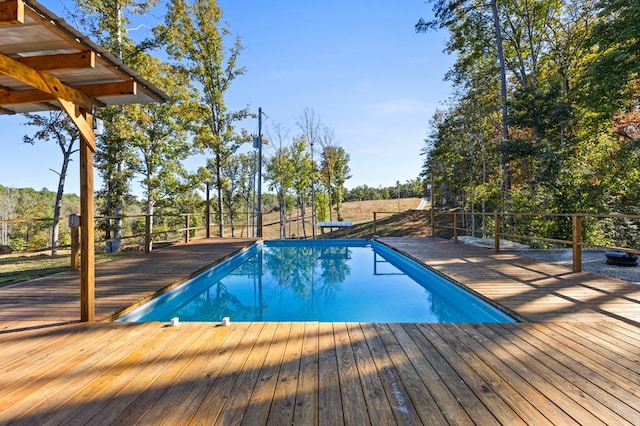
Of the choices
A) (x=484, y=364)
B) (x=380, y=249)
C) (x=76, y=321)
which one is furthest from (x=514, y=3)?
(x=76, y=321)

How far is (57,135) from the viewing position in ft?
32.0

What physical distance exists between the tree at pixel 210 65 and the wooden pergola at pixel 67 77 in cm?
851

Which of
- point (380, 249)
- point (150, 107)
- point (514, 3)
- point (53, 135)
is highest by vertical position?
point (514, 3)

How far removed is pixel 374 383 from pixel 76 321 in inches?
105

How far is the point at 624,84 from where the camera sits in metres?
6.71

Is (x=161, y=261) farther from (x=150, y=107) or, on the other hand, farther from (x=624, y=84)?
(x=624, y=84)

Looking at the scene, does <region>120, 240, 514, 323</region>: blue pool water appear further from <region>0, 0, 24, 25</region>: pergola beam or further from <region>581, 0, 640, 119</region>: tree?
<region>581, 0, 640, 119</region>: tree

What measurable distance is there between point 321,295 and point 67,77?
412 cm

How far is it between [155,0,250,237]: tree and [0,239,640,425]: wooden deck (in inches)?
362

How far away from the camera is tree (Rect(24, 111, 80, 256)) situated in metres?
9.30

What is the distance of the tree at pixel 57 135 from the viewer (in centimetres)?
930

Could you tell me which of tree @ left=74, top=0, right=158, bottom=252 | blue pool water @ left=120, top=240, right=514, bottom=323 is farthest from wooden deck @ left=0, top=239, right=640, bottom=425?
tree @ left=74, top=0, right=158, bottom=252

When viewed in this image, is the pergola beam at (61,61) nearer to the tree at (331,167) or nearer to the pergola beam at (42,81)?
the pergola beam at (42,81)

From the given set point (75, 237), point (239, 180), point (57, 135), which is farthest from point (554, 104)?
point (239, 180)
